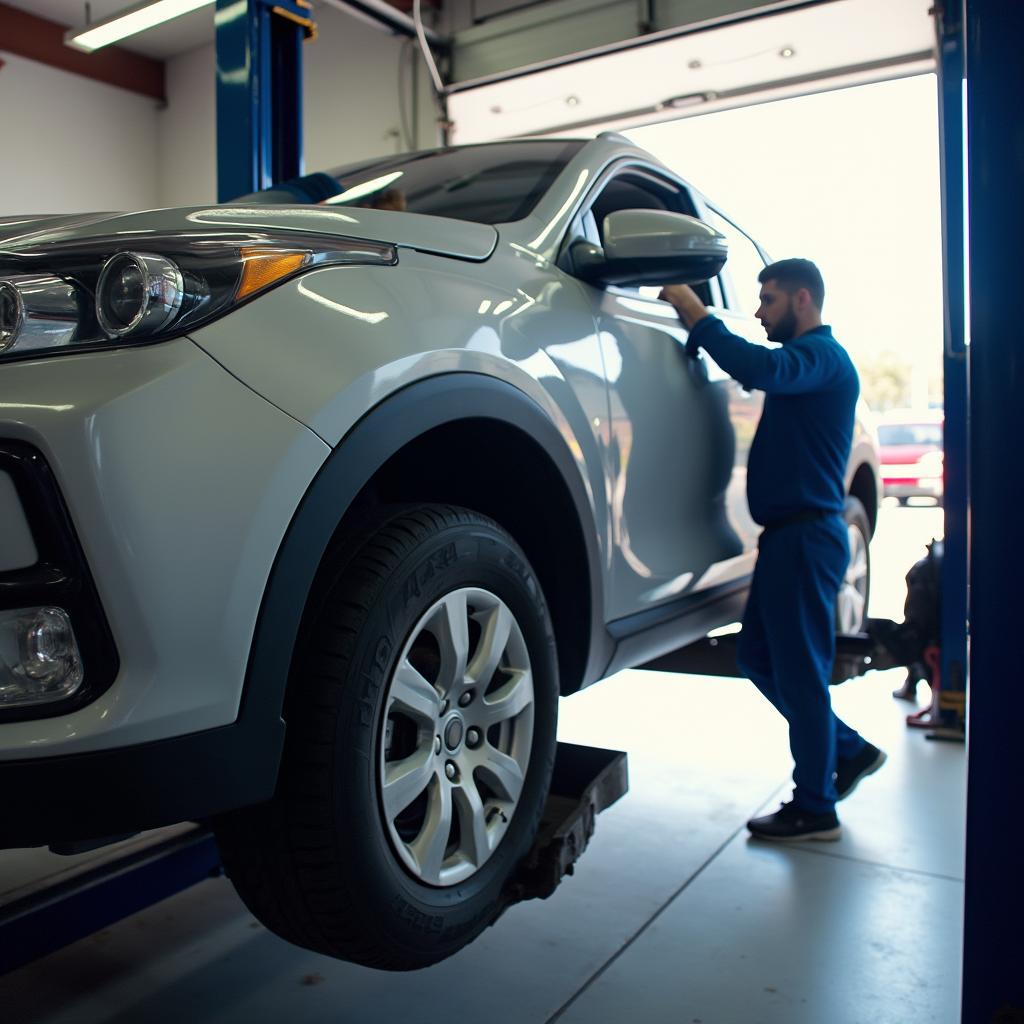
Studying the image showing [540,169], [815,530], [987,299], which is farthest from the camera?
[815,530]

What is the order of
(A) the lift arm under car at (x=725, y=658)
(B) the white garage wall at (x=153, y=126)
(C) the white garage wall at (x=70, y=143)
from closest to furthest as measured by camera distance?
(A) the lift arm under car at (x=725, y=658) < (B) the white garage wall at (x=153, y=126) < (C) the white garage wall at (x=70, y=143)

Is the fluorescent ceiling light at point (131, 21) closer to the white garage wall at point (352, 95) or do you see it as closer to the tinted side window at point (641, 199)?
the tinted side window at point (641, 199)

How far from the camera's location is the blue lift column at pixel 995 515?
1121 millimetres

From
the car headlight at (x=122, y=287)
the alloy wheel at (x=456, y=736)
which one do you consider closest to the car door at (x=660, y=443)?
the alloy wheel at (x=456, y=736)

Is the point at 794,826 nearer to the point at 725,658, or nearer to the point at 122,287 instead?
the point at 725,658

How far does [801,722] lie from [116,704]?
189cm

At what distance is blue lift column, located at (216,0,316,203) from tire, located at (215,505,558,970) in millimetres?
2550

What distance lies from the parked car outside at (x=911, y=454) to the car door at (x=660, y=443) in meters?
13.9

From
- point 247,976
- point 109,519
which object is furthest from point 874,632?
point 109,519

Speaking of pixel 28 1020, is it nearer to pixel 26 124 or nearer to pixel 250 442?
pixel 250 442

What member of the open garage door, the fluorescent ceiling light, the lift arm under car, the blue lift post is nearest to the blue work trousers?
the lift arm under car

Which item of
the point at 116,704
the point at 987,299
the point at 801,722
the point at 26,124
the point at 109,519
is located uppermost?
the point at 26,124

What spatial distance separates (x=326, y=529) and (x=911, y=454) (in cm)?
1593

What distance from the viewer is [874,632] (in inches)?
137
